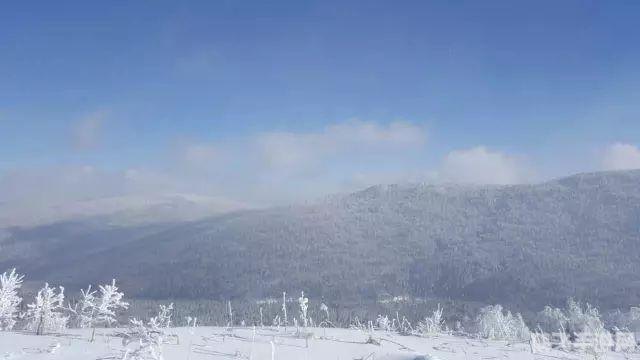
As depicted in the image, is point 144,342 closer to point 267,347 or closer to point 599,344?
point 267,347

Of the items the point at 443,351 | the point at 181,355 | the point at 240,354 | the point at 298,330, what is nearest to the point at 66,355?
the point at 181,355

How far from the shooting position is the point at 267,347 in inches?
2793

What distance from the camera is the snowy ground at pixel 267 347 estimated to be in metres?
61.5

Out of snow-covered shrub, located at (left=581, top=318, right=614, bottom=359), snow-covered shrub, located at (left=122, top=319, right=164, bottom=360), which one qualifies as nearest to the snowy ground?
snow-covered shrub, located at (left=581, top=318, right=614, bottom=359)

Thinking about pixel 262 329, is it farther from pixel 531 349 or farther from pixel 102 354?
pixel 531 349

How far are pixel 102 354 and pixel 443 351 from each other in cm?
4380

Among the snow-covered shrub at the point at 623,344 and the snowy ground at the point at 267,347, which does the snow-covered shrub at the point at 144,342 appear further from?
the snow-covered shrub at the point at 623,344

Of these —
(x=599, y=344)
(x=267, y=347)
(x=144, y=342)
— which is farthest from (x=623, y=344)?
(x=144, y=342)

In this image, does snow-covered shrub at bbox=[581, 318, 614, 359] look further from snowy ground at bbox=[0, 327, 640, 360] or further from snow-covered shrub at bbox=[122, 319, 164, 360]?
snow-covered shrub at bbox=[122, 319, 164, 360]

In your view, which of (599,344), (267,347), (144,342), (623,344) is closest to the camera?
(144,342)

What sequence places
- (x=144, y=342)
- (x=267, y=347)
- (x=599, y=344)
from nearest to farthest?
(x=144, y=342)
(x=267, y=347)
(x=599, y=344)

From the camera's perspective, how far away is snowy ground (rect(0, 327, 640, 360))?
61500mm

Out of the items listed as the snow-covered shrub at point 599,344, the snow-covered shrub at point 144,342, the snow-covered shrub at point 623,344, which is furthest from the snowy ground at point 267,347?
the snow-covered shrub at point 623,344

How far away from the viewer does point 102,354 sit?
59.2 m
